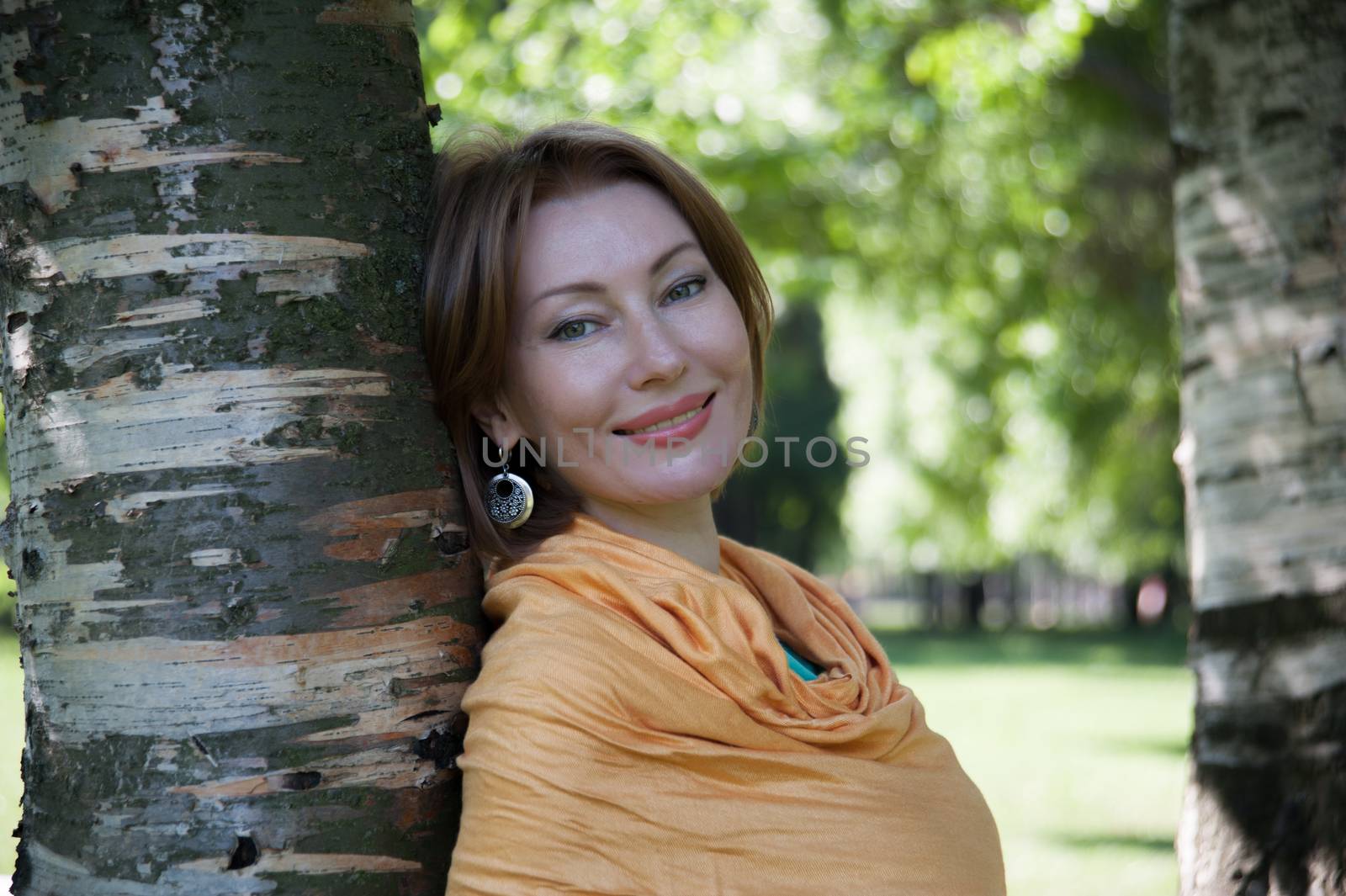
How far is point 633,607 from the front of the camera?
1822mm

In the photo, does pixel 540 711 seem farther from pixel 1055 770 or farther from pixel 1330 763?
pixel 1055 770

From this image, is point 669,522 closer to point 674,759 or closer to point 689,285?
point 689,285

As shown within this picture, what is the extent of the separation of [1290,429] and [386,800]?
6.96ft

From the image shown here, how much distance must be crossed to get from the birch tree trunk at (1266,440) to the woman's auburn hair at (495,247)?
1.34m

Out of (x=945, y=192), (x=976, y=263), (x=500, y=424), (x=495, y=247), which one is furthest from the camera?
(x=976, y=263)

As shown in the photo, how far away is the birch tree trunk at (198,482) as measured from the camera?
1.61m

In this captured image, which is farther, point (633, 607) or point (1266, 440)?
point (1266, 440)

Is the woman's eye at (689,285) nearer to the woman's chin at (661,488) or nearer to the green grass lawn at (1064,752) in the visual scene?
the woman's chin at (661,488)

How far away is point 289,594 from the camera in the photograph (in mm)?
1654

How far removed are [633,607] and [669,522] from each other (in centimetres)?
40

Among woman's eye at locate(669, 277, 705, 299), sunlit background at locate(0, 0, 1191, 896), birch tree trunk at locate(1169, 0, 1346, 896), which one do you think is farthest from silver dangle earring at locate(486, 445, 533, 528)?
birch tree trunk at locate(1169, 0, 1346, 896)

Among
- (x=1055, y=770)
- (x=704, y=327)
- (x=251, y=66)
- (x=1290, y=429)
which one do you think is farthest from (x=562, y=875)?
(x=1055, y=770)

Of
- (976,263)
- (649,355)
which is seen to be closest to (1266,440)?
(649,355)

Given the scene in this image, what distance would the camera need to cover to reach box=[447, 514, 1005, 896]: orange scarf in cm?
164
